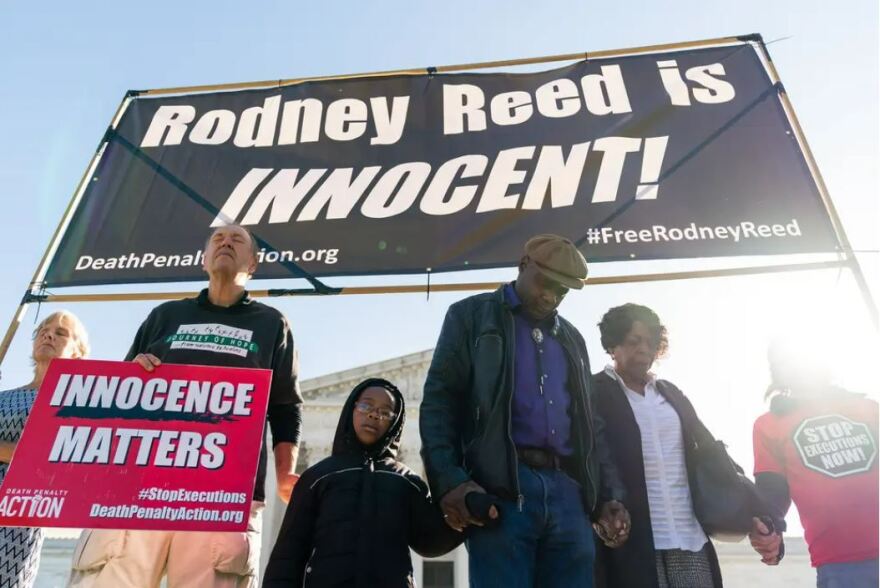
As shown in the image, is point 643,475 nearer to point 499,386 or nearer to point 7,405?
point 499,386

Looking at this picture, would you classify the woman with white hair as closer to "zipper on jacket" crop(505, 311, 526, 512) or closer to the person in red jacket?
"zipper on jacket" crop(505, 311, 526, 512)

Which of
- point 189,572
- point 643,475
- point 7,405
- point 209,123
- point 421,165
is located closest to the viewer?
point 189,572

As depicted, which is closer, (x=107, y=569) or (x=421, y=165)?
(x=107, y=569)

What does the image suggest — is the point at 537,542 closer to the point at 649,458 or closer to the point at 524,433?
the point at 524,433

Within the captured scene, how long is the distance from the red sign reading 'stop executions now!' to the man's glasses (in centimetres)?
50

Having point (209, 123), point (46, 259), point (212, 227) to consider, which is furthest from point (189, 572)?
point (209, 123)

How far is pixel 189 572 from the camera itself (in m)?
2.75

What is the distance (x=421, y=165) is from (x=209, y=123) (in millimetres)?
1877

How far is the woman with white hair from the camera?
3.17m

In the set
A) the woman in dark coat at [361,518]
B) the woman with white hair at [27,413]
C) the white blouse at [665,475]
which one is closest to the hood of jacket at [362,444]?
the woman in dark coat at [361,518]

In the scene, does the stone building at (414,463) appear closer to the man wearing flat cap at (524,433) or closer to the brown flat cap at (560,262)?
the man wearing flat cap at (524,433)

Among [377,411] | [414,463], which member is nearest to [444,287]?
[377,411]

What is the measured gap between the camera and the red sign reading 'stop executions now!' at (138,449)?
2.52 metres

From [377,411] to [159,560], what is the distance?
113 centimetres
